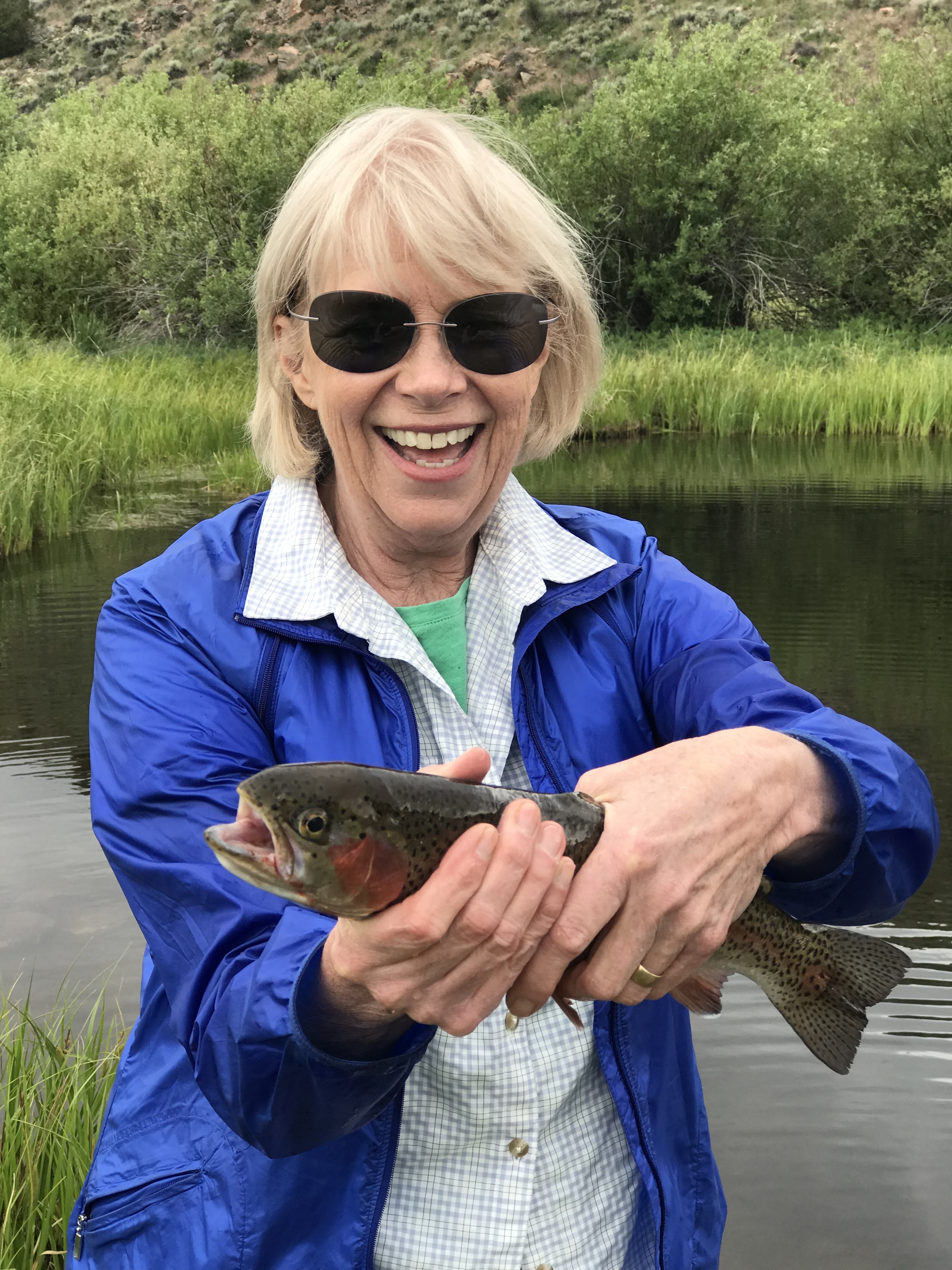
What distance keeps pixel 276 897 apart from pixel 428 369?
94 centimetres

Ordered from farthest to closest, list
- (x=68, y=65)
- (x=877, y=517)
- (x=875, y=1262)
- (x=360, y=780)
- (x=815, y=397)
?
(x=68, y=65), (x=815, y=397), (x=877, y=517), (x=875, y=1262), (x=360, y=780)

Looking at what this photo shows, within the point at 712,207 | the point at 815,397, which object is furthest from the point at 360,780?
the point at 712,207

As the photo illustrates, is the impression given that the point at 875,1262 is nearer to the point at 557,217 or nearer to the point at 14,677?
the point at 557,217

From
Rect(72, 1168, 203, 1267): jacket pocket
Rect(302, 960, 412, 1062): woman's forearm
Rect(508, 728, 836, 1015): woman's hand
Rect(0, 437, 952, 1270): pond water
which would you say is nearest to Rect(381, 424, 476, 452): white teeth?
Rect(508, 728, 836, 1015): woman's hand

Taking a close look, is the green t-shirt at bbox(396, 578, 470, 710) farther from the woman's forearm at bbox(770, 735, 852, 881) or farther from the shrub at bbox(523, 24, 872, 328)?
the shrub at bbox(523, 24, 872, 328)

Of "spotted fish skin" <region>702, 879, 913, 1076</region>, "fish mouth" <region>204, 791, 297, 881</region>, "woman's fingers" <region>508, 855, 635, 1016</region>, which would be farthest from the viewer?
"spotted fish skin" <region>702, 879, 913, 1076</region>

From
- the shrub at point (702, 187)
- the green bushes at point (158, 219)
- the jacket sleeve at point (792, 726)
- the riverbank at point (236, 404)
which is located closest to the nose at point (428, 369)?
the jacket sleeve at point (792, 726)

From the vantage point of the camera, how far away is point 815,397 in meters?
17.6

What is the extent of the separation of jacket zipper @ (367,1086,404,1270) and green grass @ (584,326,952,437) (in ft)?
52.4

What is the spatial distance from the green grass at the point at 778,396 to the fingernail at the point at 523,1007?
16096 mm

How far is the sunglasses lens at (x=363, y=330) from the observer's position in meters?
2.15

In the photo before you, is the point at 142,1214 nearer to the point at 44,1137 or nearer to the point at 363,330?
the point at 44,1137

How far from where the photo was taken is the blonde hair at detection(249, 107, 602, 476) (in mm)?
2119

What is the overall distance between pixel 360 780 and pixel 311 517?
35.2 inches
